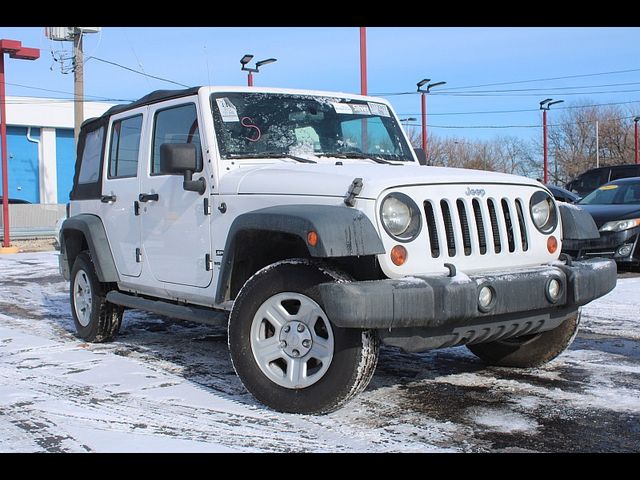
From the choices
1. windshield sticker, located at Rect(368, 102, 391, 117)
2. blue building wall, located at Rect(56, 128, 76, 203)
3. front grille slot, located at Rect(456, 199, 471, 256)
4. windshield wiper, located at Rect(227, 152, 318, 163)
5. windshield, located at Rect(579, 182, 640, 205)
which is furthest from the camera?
blue building wall, located at Rect(56, 128, 76, 203)

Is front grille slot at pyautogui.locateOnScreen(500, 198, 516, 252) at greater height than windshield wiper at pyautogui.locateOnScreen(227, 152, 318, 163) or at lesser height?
lesser

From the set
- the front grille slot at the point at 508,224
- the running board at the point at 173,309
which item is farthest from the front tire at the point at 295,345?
the front grille slot at the point at 508,224

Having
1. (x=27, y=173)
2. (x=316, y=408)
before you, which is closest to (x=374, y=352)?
(x=316, y=408)

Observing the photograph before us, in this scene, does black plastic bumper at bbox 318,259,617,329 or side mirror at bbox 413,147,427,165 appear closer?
black plastic bumper at bbox 318,259,617,329

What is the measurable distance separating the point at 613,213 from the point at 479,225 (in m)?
6.89

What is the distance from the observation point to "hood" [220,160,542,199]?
161 inches

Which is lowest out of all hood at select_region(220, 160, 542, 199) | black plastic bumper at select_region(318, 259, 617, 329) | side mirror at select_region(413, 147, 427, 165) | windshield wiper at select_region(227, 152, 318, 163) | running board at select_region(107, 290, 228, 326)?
running board at select_region(107, 290, 228, 326)

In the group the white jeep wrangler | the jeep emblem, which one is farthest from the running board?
the jeep emblem

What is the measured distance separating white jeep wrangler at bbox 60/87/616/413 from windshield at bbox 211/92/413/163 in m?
0.01

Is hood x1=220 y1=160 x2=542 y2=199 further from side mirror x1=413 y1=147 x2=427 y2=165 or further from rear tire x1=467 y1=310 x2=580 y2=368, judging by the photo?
side mirror x1=413 y1=147 x2=427 y2=165

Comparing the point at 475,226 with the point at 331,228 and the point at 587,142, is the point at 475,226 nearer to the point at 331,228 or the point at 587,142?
the point at 331,228

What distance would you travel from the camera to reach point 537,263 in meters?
4.53

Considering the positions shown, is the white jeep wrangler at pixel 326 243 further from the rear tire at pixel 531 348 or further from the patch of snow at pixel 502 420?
the patch of snow at pixel 502 420
